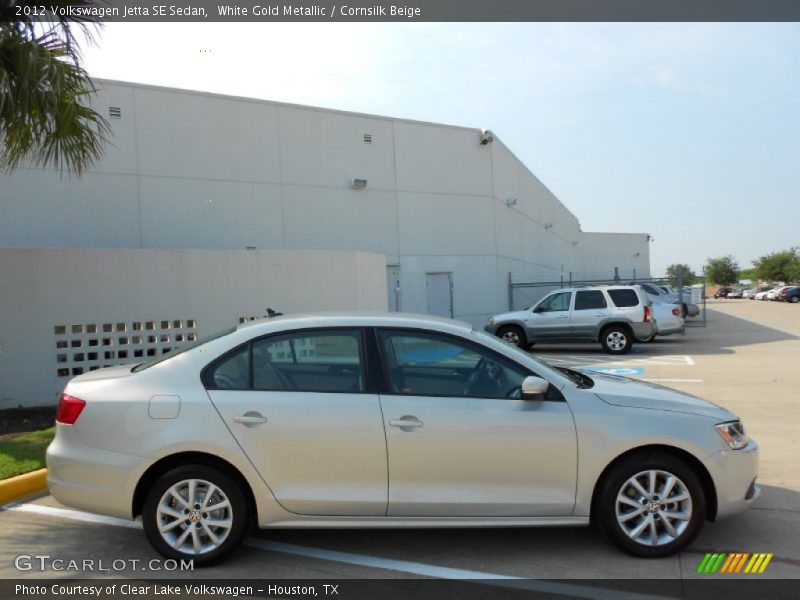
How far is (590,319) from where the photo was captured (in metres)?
17.2

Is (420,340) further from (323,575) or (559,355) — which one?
(559,355)

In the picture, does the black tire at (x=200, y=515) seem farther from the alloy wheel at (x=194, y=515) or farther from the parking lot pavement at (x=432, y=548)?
the parking lot pavement at (x=432, y=548)

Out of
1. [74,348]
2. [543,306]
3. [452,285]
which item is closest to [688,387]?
[543,306]

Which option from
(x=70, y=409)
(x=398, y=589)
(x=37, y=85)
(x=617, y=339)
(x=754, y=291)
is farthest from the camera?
(x=754, y=291)

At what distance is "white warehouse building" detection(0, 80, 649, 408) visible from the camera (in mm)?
13453

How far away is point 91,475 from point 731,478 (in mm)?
4106

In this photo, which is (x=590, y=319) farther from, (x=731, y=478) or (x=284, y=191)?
(x=731, y=478)

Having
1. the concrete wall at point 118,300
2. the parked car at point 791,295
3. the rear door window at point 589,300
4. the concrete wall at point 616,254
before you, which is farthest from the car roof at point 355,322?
the parked car at point 791,295

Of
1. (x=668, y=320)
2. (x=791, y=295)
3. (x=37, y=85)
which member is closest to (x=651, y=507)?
(x=37, y=85)

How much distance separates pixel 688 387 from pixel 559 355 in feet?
20.0

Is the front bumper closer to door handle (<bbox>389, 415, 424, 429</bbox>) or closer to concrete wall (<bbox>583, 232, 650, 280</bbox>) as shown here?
door handle (<bbox>389, 415, 424, 429</bbox>)

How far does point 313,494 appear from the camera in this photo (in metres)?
4.22

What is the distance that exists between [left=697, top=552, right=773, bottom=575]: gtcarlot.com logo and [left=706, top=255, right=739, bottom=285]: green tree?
118636 mm

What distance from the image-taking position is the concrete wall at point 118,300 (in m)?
10.1
